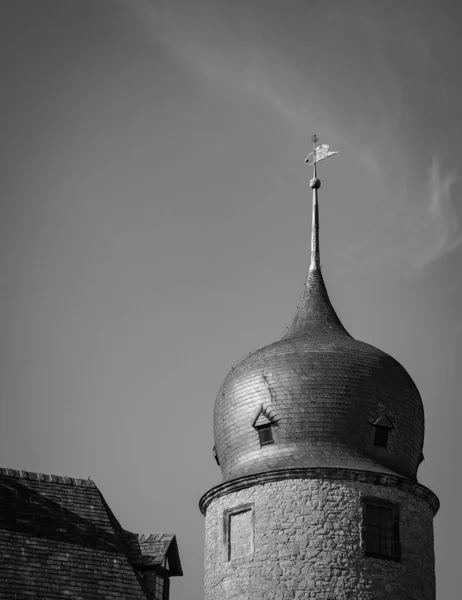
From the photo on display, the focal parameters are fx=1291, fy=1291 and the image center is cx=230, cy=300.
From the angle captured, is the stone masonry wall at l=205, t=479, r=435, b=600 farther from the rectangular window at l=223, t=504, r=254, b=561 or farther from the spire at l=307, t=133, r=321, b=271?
the spire at l=307, t=133, r=321, b=271

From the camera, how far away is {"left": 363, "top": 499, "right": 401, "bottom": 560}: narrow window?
33031mm

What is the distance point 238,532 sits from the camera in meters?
34.2

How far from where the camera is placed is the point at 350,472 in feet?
110

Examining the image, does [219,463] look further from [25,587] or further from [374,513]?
[25,587]

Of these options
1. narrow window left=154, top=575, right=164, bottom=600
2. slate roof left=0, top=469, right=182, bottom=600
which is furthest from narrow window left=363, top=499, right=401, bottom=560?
narrow window left=154, top=575, right=164, bottom=600

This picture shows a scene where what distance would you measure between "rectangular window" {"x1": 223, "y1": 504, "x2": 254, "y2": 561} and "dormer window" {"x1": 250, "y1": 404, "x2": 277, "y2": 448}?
6.24 feet

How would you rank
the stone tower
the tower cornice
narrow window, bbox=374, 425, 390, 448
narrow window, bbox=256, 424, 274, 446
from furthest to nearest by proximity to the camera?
narrow window, bbox=256, 424, 274, 446 < narrow window, bbox=374, 425, 390, 448 < the tower cornice < the stone tower

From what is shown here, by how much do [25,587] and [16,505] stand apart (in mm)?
2697

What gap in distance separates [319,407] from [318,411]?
4.5 inches

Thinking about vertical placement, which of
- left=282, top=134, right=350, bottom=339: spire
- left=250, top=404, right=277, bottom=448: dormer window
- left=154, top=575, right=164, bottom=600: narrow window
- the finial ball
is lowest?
left=154, top=575, right=164, bottom=600: narrow window

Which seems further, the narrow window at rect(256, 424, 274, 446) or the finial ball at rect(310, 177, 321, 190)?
the finial ball at rect(310, 177, 321, 190)

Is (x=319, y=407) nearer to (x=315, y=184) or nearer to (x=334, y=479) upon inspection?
(x=334, y=479)

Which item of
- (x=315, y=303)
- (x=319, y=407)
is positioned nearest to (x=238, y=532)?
(x=319, y=407)

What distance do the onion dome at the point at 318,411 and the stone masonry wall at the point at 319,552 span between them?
0.70m
